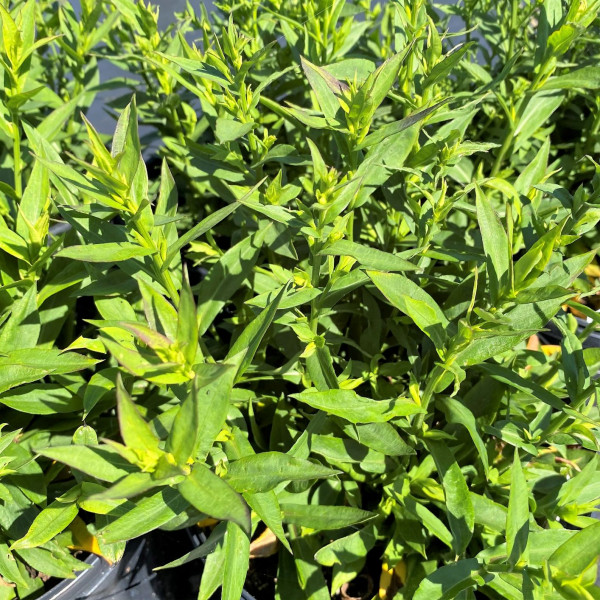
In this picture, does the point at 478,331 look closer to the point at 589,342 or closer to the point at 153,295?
the point at 153,295

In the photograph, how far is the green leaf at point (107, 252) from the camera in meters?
1.01

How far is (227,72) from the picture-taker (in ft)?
4.04

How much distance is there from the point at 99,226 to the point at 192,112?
879 millimetres

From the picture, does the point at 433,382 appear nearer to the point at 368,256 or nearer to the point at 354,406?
the point at 354,406

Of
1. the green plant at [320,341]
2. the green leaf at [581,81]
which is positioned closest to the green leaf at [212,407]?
the green plant at [320,341]


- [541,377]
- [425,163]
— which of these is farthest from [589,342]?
[425,163]

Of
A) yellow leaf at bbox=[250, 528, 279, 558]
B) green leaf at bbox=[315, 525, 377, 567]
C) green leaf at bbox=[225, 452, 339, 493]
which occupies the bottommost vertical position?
yellow leaf at bbox=[250, 528, 279, 558]

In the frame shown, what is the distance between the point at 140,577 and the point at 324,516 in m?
0.72

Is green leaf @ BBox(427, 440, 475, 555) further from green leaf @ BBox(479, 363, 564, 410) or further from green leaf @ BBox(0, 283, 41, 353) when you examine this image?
green leaf @ BBox(0, 283, 41, 353)

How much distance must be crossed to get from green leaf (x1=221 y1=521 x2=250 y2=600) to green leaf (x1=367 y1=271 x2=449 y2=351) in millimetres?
494

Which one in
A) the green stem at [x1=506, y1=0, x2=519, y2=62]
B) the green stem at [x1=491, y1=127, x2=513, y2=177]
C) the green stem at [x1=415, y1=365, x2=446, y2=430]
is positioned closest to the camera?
the green stem at [x1=415, y1=365, x2=446, y2=430]

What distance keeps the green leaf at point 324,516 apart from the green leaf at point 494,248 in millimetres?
543

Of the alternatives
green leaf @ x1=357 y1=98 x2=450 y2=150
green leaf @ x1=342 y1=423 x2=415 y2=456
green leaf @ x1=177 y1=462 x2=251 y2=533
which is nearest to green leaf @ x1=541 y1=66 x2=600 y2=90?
green leaf @ x1=357 y1=98 x2=450 y2=150

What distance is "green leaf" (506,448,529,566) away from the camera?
97 cm
